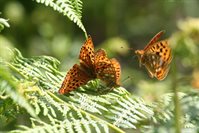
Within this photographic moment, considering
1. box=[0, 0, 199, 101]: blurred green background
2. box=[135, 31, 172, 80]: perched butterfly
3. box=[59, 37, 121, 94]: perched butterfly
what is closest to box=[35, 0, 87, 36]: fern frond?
box=[59, 37, 121, 94]: perched butterfly

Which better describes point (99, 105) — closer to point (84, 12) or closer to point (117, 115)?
point (117, 115)

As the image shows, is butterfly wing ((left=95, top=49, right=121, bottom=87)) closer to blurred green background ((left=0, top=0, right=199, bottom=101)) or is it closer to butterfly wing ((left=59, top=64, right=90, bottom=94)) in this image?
Result: butterfly wing ((left=59, top=64, right=90, bottom=94))

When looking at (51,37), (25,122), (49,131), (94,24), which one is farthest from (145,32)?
(49,131)

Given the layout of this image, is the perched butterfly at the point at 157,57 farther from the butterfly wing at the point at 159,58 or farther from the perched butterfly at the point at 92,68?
the perched butterfly at the point at 92,68

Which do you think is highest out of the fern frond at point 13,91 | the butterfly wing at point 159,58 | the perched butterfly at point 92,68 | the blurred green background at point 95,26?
the blurred green background at point 95,26

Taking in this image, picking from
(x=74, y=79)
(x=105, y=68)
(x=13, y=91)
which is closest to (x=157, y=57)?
(x=105, y=68)

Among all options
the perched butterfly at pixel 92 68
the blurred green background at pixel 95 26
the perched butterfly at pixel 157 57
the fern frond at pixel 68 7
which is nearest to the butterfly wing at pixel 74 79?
the perched butterfly at pixel 92 68
